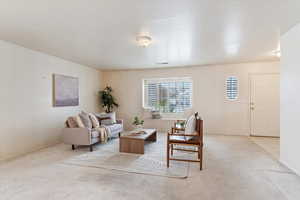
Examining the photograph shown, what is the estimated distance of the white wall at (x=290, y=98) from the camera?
8.46 feet

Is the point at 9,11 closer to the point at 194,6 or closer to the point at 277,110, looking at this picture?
the point at 194,6

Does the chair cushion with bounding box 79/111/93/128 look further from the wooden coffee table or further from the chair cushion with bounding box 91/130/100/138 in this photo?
the wooden coffee table

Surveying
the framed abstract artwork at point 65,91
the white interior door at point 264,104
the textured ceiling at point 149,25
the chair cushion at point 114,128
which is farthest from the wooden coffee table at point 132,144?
the white interior door at point 264,104

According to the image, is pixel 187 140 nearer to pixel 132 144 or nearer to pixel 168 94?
pixel 132 144

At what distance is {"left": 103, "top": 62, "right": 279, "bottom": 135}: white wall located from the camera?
5285 mm

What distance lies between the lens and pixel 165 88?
20.4 feet

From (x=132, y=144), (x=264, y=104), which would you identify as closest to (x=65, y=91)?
(x=132, y=144)

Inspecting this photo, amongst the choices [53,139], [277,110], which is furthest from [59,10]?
[277,110]

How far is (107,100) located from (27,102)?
2.74m

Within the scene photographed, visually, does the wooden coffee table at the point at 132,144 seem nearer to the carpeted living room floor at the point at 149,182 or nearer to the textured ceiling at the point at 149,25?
the carpeted living room floor at the point at 149,182

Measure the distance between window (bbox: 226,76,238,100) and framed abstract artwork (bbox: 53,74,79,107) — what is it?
189 inches

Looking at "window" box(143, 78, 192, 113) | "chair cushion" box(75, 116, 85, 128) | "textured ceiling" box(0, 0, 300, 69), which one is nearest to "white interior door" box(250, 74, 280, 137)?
"textured ceiling" box(0, 0, 300, 69)

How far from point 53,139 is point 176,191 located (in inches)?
143

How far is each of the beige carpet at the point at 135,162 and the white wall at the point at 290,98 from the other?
5.30 ft
